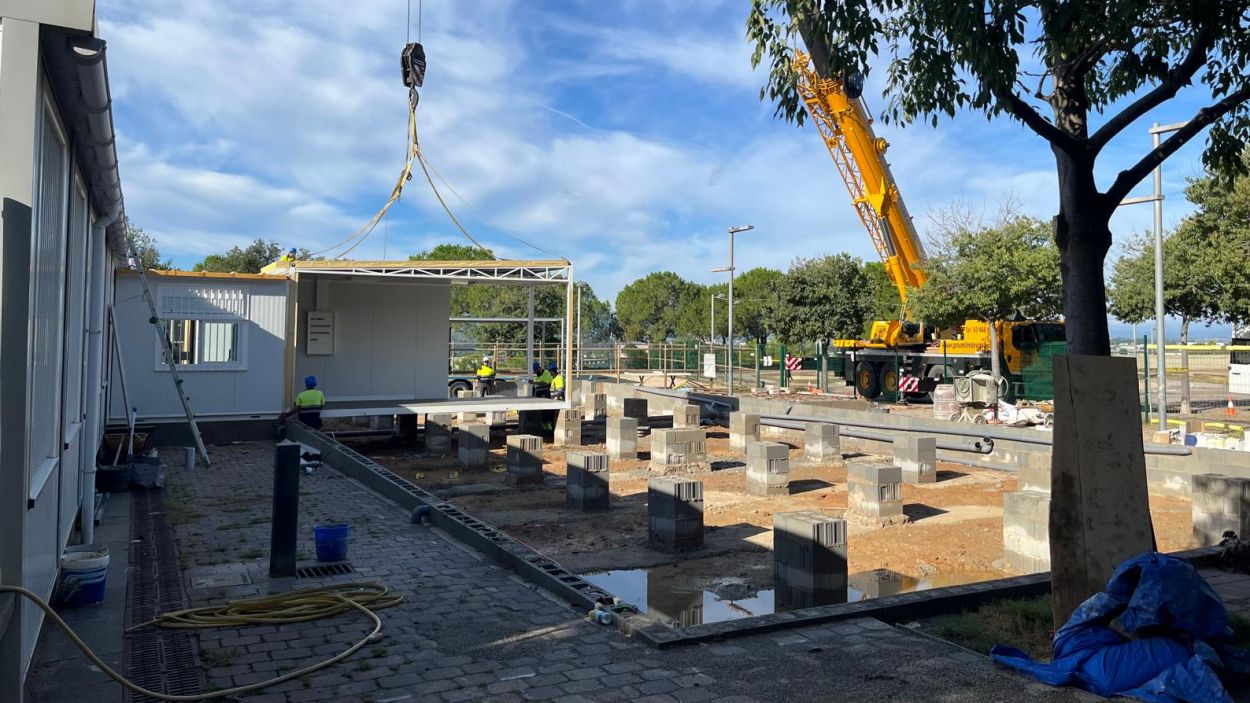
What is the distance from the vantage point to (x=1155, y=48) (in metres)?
6.82

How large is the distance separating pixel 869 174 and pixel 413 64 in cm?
1439

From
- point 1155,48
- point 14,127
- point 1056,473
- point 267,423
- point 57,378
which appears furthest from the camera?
point 267,423

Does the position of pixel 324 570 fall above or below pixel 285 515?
below

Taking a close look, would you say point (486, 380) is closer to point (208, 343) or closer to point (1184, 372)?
point (208, 343)

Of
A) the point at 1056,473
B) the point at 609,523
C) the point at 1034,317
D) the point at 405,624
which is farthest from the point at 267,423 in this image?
the point at 1034,317

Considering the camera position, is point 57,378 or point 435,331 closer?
point 57,378

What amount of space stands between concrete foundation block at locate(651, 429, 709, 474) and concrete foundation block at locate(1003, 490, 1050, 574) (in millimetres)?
6802

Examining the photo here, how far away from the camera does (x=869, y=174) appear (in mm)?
24938

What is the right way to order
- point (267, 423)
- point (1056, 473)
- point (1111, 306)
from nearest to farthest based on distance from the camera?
point (1056, 473) → point (267, 423) → point (1111, 306)

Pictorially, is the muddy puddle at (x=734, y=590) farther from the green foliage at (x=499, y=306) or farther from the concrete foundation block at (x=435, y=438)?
the green foliage at (x=499, y=306)

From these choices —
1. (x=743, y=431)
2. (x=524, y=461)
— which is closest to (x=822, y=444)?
(x=743, y=431)

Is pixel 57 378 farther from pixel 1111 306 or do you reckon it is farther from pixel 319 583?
pixel 1111 306

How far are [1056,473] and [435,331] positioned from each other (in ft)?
54.0

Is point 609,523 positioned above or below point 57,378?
below
